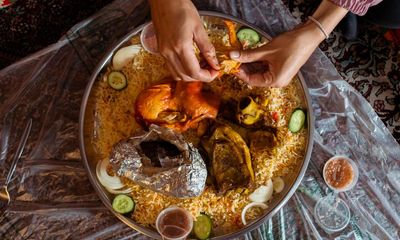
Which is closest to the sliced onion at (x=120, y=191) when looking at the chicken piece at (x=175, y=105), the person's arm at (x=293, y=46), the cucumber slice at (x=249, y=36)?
the chicken piece at (x=175, y=105)

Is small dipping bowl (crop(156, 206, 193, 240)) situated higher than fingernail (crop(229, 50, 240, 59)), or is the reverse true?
fingernail (crop(229, 50, 240, 59))

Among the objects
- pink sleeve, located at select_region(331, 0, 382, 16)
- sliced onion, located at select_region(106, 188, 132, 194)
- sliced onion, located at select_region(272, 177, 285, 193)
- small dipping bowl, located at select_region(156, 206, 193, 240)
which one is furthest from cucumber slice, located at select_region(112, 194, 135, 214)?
pink sleeve, located at select_region(331, 0, 382, 16)

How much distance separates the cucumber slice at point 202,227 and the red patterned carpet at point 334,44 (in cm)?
107

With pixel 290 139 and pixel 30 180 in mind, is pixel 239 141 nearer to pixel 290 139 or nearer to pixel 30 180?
pixel 290 139

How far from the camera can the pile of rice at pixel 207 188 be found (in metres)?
1.87

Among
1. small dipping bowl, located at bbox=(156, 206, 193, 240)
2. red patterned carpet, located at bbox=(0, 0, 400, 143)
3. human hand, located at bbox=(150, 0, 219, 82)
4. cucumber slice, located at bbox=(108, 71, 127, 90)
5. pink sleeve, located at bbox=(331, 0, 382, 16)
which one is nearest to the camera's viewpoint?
human hand, located at bbox=(150, 0, 219, 82)

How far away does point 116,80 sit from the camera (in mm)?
1939

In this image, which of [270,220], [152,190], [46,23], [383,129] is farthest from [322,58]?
[46,23]

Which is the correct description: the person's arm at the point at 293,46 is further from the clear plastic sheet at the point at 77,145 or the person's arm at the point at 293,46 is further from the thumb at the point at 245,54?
the clear plastic sheet at the point at 77,145

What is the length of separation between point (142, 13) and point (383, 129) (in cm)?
117

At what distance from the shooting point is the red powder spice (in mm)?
1993

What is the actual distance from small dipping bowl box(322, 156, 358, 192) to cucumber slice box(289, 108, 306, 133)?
23 cm

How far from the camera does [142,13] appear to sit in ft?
6.86

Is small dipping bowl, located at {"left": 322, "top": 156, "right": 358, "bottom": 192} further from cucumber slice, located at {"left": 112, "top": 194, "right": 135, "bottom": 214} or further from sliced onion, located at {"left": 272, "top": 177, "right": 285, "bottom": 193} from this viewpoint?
cucumber slice, located at {"left": 112, "top": 194, "right": 135, "bottom": 214}
